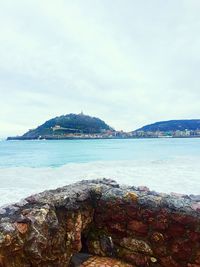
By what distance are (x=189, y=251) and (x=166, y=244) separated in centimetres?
28

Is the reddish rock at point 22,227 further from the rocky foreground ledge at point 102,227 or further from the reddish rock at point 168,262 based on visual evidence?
the reddish rock at point 168,262

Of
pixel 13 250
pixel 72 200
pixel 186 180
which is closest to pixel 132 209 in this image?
pixel 72 200

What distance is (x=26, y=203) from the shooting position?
3.47 meters

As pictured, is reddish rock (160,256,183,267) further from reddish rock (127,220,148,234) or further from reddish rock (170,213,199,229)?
reddish rock (170,213,199,229)

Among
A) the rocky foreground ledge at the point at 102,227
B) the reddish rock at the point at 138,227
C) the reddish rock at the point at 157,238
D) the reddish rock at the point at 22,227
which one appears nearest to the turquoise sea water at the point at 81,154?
the rocky foreground ledge at the point at 102,227

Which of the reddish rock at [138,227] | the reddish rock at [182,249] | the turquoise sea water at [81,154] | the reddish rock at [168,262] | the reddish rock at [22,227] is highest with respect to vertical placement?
the reddish rock at [22,227]

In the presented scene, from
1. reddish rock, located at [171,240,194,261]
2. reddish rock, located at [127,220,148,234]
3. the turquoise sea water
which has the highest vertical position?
reddish rock, located at [127,220,148,234]

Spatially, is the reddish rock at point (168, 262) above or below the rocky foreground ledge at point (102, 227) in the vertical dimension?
below

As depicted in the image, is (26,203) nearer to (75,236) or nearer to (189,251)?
(75,236)

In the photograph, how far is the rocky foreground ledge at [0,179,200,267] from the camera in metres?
3.01

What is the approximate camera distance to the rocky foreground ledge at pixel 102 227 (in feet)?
9.87

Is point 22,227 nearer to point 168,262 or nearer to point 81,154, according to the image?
point 168,262

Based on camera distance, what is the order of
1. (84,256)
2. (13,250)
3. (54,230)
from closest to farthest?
1. (13,250)
2. (54,230)
3. (84,256)

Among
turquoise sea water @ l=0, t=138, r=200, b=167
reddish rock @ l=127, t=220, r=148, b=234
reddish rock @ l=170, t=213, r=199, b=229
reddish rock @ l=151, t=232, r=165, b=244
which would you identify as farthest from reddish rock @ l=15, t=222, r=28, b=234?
turquoise sea water @ l=0, t=138, r=200, b=167
